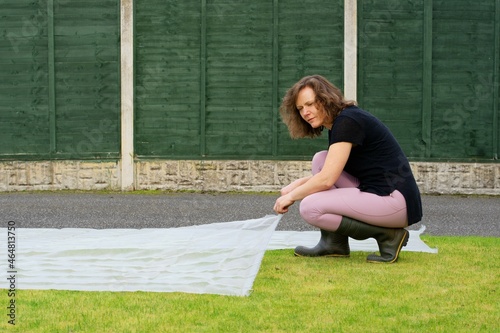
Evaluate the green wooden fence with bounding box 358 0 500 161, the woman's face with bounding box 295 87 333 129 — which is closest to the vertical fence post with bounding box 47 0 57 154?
the green wooden fence with bounding box 358 0 500 161

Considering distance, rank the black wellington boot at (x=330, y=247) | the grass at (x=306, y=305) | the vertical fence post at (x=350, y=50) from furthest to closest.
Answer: the vertical fence post at (x=350, y=50) < the black wellington boot at (x=330, y=247) < the grass at (x=306, y=305)

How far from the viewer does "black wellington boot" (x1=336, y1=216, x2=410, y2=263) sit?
18.9 feet

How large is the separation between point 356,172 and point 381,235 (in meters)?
0.45

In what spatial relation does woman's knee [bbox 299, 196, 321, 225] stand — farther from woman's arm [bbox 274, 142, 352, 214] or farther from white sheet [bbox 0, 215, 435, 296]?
white sheet [bbox 0, 215, 435, 296]

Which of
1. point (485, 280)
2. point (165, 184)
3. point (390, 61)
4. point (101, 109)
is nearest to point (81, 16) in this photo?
point (101, 109)

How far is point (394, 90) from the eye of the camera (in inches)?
504

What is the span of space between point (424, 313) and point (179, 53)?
921cm

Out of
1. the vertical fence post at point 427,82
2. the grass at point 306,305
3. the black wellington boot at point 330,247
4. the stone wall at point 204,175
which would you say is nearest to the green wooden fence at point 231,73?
the vertical fence post at point 427,82

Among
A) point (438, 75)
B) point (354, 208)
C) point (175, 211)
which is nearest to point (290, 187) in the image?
point (354, 208)

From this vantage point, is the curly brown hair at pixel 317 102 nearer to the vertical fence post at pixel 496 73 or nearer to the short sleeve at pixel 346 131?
the short sleeve at pixel 346 131

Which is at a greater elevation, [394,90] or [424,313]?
[394,90]

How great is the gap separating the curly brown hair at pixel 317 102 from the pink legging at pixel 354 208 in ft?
1.46

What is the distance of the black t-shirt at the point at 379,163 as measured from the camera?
5.77 meters

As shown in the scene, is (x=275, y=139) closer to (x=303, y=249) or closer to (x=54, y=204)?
(x=54, y=204)
